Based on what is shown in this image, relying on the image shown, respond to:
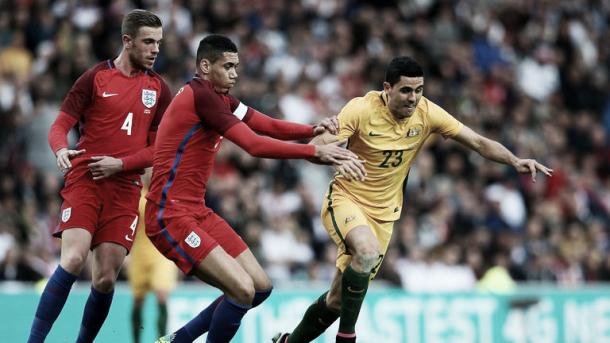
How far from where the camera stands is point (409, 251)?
1764cm

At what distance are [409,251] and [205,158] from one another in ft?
28.1

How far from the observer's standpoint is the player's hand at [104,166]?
9.66 metres

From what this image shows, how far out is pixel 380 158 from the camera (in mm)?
10422

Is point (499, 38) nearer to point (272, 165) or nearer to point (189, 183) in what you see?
point (272, 165)

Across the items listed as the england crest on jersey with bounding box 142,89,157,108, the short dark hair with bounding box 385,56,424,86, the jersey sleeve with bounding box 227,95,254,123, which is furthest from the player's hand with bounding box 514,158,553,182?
the england crest on jersey with bounding box 142,89,157,108

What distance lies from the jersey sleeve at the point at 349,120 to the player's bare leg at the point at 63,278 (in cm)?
222

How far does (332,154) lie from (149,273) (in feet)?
Answer: 19.4

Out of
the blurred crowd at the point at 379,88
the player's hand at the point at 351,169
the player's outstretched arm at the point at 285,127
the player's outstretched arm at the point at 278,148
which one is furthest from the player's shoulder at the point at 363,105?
the blurred crowd at the point at 379,88

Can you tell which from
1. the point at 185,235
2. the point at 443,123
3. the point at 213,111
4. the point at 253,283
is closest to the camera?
the point at 213,111

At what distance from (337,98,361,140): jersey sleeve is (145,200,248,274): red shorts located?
1.37 meters

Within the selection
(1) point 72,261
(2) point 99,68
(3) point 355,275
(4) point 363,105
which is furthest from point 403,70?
(1) point 72,261

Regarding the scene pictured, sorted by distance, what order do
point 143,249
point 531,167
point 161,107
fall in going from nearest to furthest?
point 161,107 < point 531,167 < point 143,249

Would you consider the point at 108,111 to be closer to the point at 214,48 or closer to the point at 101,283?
the point at 214,48

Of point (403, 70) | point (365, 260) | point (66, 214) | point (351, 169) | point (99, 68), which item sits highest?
point (403, 70)
